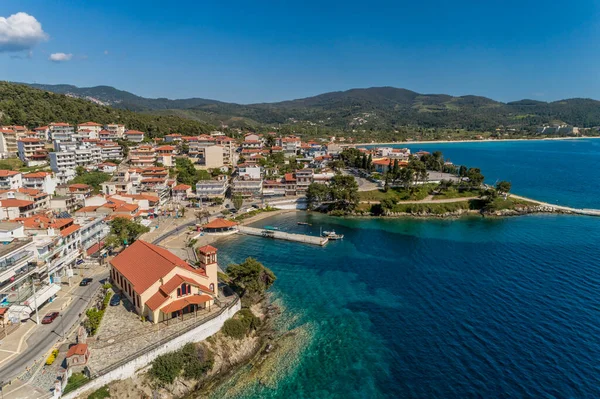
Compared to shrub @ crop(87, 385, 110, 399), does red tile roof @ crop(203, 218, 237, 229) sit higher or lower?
higher

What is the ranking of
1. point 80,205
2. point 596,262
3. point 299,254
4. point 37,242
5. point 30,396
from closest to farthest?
point 30,396 < point 37,242 < point 596,262 < point 299,254 < point 80,205

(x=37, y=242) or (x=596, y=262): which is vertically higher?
(x=37, y=242)

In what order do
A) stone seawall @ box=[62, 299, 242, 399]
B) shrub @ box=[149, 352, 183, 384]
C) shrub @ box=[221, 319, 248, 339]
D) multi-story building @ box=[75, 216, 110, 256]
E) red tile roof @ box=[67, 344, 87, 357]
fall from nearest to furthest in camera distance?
stone seawall @ box=[62, 299, 242, 399] < red tile roof @ box=[67, 344, 87, 357] < shrub @ box=[149, 352, 183, 384] < shrub @ box=[221, 319, 248, 339] < multi-story building @ box=[75, 216, 110, 256]

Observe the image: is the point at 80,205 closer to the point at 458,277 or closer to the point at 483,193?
the point at 458,277

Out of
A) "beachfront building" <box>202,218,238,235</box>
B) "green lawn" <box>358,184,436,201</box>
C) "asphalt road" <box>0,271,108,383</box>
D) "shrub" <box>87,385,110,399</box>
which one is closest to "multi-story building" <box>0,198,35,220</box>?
"asphalt road" <box>0,271,108,383</box>

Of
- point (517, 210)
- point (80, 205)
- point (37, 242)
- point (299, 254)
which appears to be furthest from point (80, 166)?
point (517, 210)

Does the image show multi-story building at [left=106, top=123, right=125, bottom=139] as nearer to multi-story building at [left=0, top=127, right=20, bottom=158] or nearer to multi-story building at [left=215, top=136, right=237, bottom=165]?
multi-story building at [left=0, top=127, right=20, bottom=158]

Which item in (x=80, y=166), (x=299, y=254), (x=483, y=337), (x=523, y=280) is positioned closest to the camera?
(x=483, y=337)

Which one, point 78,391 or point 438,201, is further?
point 438,201
